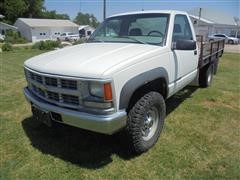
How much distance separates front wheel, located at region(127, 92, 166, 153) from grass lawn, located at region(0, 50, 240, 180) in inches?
7.1

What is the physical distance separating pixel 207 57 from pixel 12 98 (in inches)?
194

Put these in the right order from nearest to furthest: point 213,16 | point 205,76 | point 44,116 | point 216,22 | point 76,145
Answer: point 44,116
point 76,145
point 205,76
point 216,22
point 213,16

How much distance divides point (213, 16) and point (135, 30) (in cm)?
5302

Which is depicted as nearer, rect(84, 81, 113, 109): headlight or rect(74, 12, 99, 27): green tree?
rect(84, 81, 113, 109): headlight

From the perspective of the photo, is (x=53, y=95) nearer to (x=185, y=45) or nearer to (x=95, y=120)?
(x=95, y=120)

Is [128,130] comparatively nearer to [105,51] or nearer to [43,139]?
[105,51]

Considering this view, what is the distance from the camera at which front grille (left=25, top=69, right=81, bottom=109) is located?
2.82 metres

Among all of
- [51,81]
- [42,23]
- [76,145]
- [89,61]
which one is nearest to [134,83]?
[89,61]

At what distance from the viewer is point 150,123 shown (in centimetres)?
361

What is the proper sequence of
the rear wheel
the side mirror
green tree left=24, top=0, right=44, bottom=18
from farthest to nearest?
green tree left=24, top=0, right=44, bottom=18 → the rear wheel → the side mirror

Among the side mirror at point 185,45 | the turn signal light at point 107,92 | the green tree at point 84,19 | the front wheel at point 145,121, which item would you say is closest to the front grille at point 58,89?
the turn signal light at point 107,92

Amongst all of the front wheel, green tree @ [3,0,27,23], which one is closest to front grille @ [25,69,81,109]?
the front wheel

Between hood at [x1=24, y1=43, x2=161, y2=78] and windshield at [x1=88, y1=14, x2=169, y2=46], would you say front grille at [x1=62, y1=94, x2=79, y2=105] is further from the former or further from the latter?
windshield at [x1=88, y1=14, x2=169, y2=46]

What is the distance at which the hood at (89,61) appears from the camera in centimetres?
274
